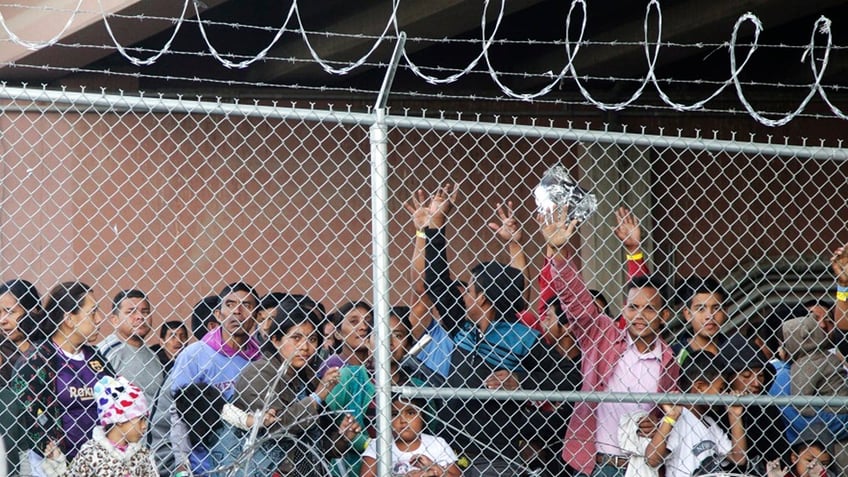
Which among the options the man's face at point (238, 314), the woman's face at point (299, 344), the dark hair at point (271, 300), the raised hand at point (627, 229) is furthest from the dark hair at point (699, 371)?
the man's face at point (238, 314)

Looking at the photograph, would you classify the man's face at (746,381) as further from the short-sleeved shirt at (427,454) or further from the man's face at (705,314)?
the short-sleeved shirt at (427,454)

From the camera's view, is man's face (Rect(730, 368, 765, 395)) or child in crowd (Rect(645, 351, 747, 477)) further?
man's face (Rect(730, 368, 765, 395))

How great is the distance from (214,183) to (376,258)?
4550 mm

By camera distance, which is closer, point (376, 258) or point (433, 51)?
point (376, 258)

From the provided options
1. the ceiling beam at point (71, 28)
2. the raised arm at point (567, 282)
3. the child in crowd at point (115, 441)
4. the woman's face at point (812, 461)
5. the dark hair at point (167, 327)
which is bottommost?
the child in crowd at point (115, 441)

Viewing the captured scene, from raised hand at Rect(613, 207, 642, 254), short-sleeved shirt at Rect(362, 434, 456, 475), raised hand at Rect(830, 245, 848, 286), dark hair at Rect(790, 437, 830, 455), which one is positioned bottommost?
short-sleeved shirt at Rect(362, 434, 456, 475)

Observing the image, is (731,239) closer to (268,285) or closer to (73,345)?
(268,285)

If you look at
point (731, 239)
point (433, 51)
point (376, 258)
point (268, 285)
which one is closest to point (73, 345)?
point (376, 258)

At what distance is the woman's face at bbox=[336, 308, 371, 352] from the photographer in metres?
6.05

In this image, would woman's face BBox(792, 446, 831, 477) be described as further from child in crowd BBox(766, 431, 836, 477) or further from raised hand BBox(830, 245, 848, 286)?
raised hand BBox(830, 245, 848, 286)

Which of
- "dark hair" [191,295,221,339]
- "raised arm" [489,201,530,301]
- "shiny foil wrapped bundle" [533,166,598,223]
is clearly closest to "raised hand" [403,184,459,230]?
"raised arm" [489,201,530,301]

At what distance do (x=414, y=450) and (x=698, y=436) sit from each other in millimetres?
1206

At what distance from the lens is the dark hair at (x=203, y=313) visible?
6.53 metres

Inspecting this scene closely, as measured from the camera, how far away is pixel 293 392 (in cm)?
534
